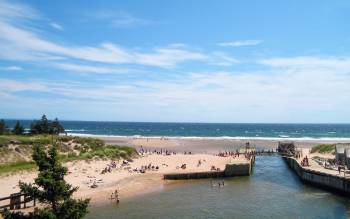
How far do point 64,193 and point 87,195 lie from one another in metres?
20.6

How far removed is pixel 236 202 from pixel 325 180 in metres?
12.7

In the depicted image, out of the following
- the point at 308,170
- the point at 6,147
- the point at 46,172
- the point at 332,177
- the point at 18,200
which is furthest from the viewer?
the point at 6,147

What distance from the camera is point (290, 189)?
158 feet

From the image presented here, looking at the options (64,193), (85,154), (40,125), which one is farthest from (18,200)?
(40,125)

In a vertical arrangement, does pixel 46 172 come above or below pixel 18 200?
above

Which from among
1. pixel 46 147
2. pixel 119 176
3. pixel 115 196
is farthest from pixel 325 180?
pixel 46 147

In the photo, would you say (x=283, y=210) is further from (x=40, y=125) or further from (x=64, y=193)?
(x=40, y=125)

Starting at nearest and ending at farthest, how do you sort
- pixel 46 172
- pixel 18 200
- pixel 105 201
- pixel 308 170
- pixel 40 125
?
1. pixel 46 172
2. pixel 18 200
3. pixel 105 201
4. pixel 308 170
5. pixel 40 125

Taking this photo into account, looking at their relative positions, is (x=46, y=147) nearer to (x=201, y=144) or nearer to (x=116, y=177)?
(x=116, y=177)

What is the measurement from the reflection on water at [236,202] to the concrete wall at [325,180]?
1052 mm

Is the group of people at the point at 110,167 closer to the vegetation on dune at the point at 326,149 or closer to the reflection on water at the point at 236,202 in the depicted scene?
the reflection on water at the point at 236,202

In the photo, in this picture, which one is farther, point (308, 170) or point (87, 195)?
point (308, 170)

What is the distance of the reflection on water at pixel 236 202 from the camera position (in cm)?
3647

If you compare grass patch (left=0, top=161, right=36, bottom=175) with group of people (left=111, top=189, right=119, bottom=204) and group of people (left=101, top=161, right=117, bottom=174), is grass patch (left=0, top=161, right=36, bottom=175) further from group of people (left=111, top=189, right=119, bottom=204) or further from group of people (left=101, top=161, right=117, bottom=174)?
group of people (left=111, top=189, right=119, bottom=204)
